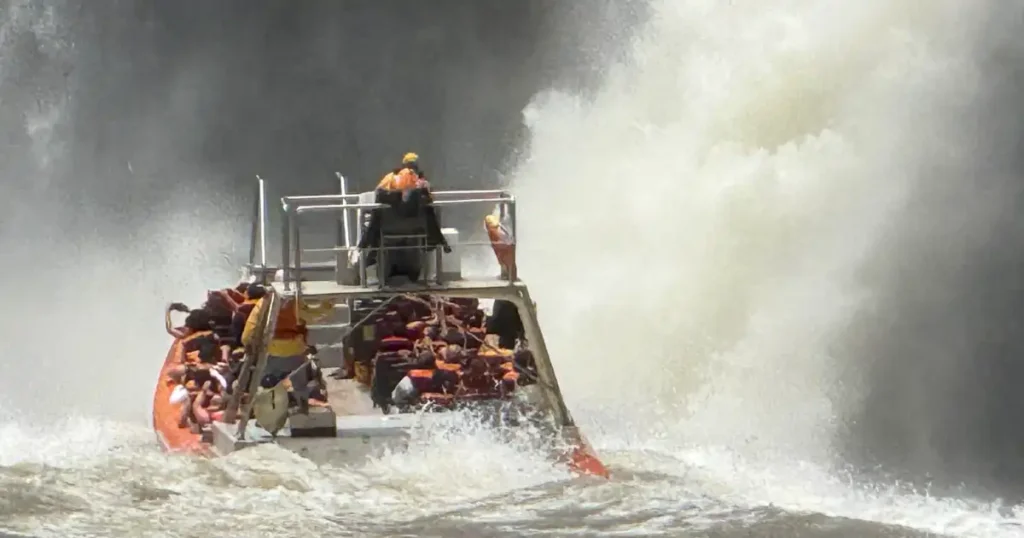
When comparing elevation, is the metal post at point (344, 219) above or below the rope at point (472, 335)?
above

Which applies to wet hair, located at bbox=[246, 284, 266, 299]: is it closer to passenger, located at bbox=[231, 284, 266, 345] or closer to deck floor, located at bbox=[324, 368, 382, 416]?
passenger, located at bbox=[231, 284, 266, 345]

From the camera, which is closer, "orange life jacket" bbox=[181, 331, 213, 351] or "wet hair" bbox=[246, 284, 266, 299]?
"wet hair" bbox=[246, 284, 266, 299]

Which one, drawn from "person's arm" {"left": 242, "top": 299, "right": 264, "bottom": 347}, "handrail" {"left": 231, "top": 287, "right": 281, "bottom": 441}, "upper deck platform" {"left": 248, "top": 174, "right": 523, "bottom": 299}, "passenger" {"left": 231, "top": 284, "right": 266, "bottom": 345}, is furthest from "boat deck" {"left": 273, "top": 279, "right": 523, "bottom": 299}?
"passenger" {"left": 231, "top": 284, "right": 266, "bottom": 345}

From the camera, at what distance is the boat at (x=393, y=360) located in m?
9.73

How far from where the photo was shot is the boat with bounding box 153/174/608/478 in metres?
9.73

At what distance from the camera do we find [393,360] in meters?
11.7

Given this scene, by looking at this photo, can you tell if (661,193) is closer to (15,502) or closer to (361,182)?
(361,182)

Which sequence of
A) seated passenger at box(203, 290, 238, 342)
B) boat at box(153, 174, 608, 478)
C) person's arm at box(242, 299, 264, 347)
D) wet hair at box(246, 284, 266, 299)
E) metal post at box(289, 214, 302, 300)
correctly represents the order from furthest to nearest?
seated passenger at box(203, 290, 238, 342)
wet hair at box(246, 284, 266, 299)
person's arm at box(242, 299, 264, 347)
boat at box(153, 174, 608, 478)
metal post at box(289, 214, 302, 300)

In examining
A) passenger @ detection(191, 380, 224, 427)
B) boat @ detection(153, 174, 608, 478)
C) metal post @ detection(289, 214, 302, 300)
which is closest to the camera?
metal post @ detection(289, 214, 302, 300)

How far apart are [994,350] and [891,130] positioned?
2.95 m

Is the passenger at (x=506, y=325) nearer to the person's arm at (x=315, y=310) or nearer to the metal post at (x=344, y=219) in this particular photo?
the metal post at (x=344, y=219)

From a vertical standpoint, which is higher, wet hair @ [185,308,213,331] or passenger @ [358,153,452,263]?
passenger @ [358,153,452,263]

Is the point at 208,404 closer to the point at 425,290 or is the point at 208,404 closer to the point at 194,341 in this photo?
the point at 194,341

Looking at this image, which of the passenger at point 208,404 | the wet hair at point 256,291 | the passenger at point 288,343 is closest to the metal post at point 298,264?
the passenger at point 288,343
